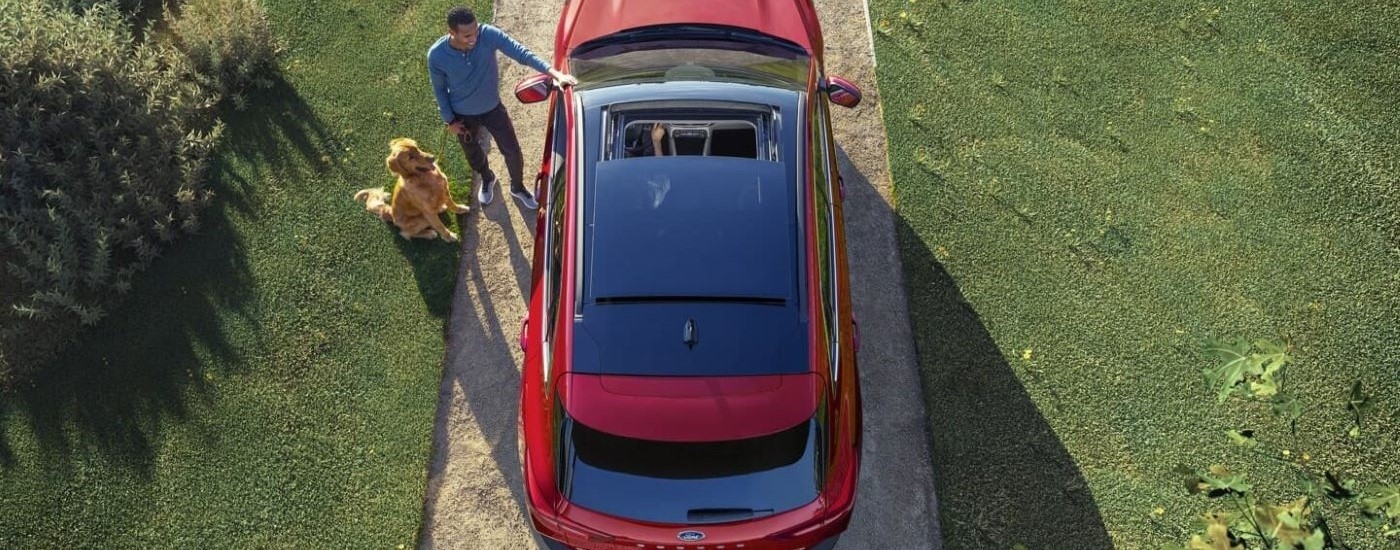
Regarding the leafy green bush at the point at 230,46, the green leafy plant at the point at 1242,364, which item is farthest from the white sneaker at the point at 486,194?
the green leafy plant at the point at 1242,364

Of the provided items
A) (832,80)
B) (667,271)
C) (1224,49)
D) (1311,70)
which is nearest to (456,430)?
(667,271)

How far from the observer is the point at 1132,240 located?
6469mm

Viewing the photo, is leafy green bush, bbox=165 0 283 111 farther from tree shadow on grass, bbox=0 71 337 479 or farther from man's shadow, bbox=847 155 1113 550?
man's shadow, bbox=847 155 1113 550

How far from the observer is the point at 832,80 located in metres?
5.82

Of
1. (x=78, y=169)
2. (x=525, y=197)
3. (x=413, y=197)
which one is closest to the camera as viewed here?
(x=413, y=197)

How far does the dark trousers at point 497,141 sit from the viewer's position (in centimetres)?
585

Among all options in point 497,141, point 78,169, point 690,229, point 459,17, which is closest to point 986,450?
point 690,229

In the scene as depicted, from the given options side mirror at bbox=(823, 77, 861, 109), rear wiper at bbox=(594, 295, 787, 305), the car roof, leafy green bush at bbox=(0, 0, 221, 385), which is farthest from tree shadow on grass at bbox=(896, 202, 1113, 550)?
leafy green bush at bbox=(0, 0, 221, 385)

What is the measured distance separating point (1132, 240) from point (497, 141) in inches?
194

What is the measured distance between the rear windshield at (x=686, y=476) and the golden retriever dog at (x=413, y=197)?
7.80 ft

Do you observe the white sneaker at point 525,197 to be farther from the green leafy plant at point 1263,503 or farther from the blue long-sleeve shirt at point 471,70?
the green leafy plant at point 1263,503

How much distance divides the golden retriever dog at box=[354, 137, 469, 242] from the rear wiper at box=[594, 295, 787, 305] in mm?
2039

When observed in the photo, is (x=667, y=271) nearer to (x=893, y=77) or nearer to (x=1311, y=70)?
(x=893, y=77)

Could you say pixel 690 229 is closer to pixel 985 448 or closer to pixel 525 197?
pixel 525 197
